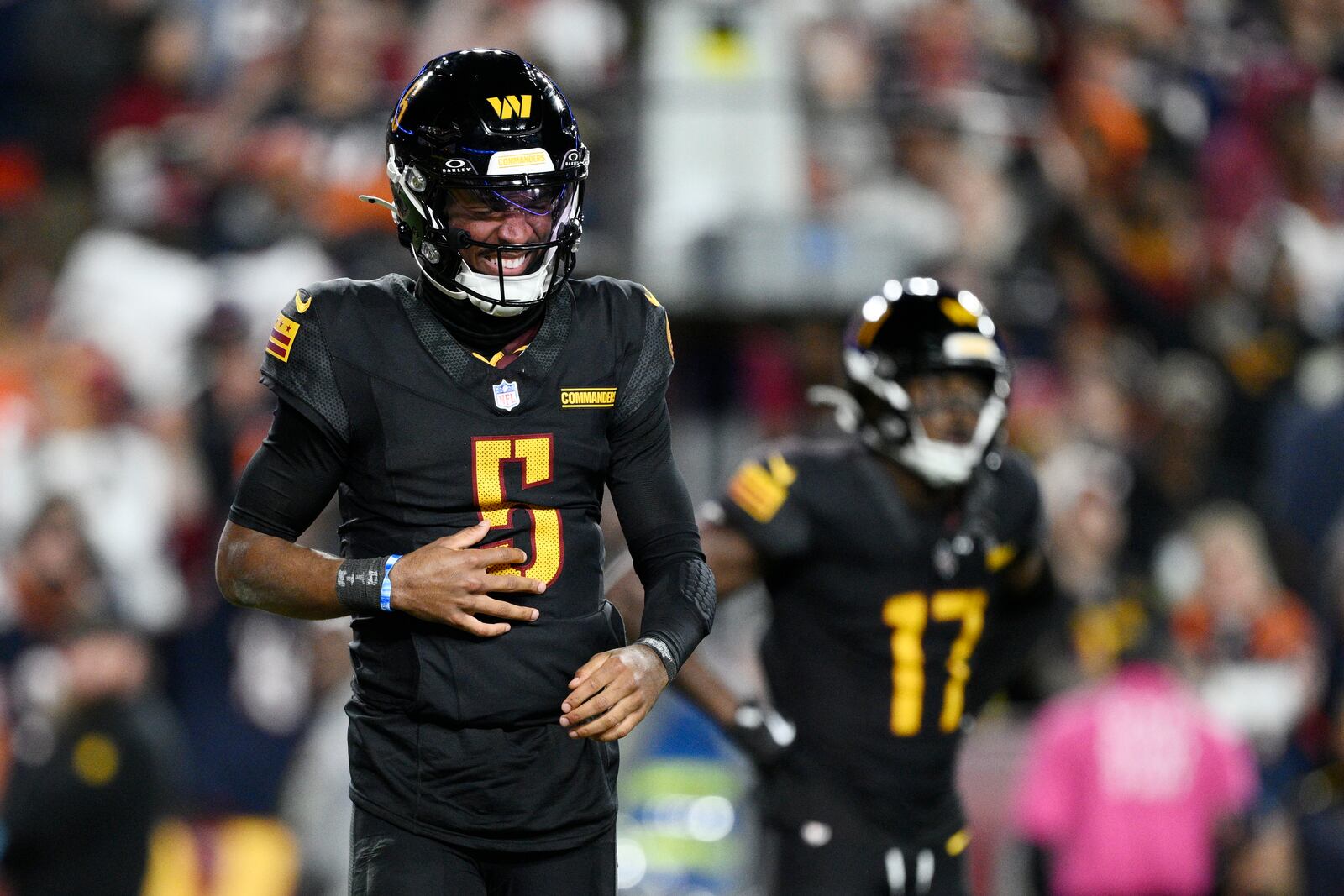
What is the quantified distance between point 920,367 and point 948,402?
112 millimetres

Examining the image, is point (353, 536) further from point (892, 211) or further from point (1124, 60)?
point (1124, 60)

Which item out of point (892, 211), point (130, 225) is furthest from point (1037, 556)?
point (130, 225)

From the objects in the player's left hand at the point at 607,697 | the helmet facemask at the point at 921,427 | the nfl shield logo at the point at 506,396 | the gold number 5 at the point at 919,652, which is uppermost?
the nfl shield logo at the point at 506,396

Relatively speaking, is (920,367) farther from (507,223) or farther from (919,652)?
(507,223)

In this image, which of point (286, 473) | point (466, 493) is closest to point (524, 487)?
point (466, 493)

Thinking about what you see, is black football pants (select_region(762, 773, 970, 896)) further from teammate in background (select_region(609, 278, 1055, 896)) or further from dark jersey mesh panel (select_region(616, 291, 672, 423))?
dark jersey mesh panel (select_region(616, 291, 672, 423))

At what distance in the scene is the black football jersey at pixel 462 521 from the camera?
11.1 ft

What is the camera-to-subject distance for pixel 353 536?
3.51 m

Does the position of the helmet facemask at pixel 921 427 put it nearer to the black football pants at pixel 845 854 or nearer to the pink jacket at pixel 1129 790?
the black football pants at pixel 845 854

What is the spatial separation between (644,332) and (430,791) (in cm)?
89

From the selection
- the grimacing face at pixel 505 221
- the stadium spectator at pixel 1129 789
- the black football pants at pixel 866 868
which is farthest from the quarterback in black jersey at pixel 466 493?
the stadium spectator at pixel 1129 789

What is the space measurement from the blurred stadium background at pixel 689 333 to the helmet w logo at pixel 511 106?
3.39m

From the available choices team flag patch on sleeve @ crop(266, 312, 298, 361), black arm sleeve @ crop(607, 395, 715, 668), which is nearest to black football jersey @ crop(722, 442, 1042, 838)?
black arm sleeve @ crop(607, 395, 715, 668)

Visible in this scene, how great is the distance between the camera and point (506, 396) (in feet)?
11.2
